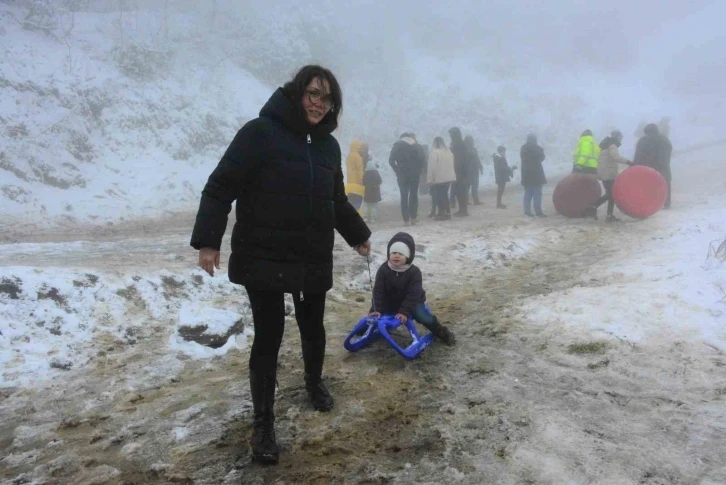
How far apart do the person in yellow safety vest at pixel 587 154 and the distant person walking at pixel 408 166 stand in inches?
137

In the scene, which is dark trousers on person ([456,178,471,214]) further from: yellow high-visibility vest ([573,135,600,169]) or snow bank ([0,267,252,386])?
snow bank ([0,267,252,386])

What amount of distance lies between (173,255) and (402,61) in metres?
25.2

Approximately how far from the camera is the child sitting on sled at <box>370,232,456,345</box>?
4.52 m

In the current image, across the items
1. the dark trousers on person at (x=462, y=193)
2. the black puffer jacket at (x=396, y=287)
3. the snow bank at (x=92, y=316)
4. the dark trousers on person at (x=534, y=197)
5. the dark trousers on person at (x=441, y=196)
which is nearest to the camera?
the snow bank at (x=92, y=316)

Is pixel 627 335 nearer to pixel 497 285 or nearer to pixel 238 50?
pixel 497 285

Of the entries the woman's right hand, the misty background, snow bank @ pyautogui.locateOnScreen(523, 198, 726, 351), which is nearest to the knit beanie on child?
snow bank @ pyautogui.locateOnScreen(523, 198, 726, 351)

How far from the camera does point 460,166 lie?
41.3 feet

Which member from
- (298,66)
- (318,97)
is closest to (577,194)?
(318,97)

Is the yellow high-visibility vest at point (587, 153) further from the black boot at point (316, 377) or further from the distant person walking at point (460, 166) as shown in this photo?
the black boot at point (316, 377)

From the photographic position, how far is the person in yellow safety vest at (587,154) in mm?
11117

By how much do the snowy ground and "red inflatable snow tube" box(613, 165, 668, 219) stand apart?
3.75m

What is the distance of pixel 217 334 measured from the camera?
15.8 feet

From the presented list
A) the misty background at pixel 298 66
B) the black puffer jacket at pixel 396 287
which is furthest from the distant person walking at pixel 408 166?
the black puffer jacket at pixel 396 287

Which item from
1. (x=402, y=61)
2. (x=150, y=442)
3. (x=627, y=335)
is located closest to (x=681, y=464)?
(x=627, y=335)
